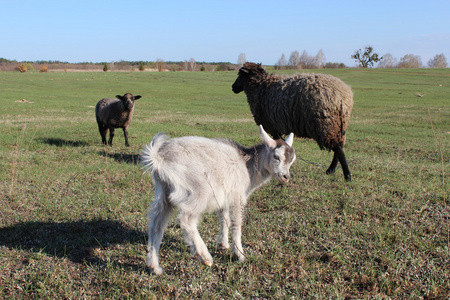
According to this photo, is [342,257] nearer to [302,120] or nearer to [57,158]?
[302,120]

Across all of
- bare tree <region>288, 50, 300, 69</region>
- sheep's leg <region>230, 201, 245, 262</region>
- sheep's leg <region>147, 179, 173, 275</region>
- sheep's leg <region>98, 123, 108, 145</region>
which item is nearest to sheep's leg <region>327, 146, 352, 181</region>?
sheep's leg <region>230, 201, 245, 262</region>

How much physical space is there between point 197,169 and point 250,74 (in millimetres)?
6994

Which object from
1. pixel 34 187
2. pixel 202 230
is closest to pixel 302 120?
pixel 202 230

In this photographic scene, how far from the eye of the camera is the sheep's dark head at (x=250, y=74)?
10594 mm

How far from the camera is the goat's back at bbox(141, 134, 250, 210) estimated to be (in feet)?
13.8

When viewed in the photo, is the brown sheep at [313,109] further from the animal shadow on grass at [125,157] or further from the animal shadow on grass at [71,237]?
the animal shadow on grass at [71,237]

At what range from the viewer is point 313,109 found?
8258mm

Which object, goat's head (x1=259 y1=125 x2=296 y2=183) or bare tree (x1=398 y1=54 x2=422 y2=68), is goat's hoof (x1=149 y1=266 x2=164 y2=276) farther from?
bare tree (x1=398 y1=54 x2=422 y2=68)

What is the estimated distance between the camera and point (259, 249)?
4898 millimetres

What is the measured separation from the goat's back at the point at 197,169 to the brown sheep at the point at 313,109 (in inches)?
150

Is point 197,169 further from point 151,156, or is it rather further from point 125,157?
Answer: point 125,157

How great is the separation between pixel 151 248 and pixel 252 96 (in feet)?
22.6

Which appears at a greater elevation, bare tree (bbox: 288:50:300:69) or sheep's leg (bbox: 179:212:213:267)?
bare tree (bbox: 288:50:300:69)

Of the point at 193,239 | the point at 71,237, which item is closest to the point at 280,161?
the point at 193,239
